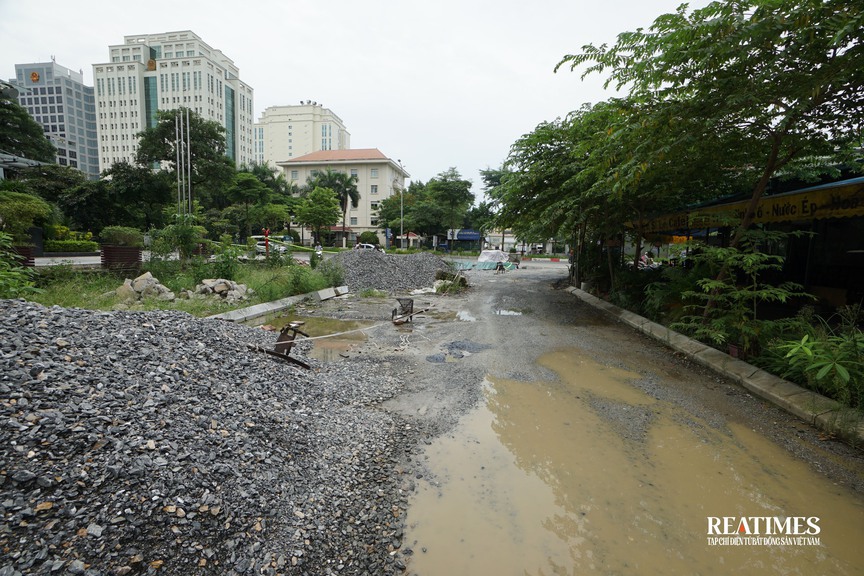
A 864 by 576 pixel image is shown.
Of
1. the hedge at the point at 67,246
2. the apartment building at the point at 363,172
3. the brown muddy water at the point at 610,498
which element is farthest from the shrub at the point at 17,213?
the apartment building at the point at 363,172

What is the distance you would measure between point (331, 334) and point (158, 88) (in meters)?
102

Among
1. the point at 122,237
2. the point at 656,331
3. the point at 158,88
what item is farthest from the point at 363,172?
the point at 158,88

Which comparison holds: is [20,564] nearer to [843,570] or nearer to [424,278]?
[843,570]

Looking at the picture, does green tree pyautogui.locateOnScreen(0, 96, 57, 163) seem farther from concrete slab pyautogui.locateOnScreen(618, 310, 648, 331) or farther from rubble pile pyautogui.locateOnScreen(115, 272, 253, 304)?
concrete slab pyautogui.locateOnScreen(618, 310, 648, 331)

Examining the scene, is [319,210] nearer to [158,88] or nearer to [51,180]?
[51,180]

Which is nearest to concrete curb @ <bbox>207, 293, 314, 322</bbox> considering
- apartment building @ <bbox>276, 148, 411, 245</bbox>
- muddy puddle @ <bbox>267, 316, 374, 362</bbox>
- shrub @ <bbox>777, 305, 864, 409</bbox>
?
muddy puddle @ <bbox>267, 316, 374, 362</bbox>

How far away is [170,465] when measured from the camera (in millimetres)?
2660

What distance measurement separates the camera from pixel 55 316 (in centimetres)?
→ 416

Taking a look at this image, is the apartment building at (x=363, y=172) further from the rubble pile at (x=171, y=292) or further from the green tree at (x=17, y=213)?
the rubble pile at (x=171, y=292)

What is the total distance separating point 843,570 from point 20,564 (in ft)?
14.8

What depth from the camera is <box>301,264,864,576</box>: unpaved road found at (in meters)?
2.62

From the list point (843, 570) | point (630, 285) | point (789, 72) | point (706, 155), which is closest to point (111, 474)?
point (843, 570)

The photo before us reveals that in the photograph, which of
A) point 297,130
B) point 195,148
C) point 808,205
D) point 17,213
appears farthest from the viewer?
point 297,130

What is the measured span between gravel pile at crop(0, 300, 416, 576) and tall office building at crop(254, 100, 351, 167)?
90.0 m
